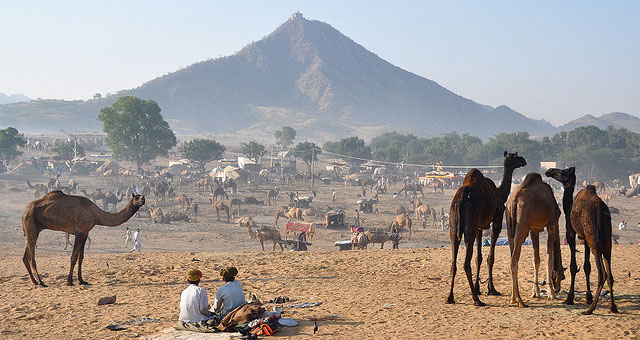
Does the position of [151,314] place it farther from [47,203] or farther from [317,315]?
[47,203]

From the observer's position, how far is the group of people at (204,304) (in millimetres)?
10289

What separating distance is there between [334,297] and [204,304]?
323 cm

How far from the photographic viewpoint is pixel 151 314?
11.9 metres

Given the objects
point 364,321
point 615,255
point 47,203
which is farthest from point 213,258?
point 615,255

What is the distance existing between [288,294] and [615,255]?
9759 mm

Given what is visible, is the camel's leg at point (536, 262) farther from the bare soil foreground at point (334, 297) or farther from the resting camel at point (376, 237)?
the resting camel at point (376, 237)

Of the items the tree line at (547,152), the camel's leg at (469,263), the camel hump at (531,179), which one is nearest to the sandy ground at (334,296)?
the camel's leg at (469,263)

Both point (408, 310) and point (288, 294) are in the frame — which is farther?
point (288, 294)

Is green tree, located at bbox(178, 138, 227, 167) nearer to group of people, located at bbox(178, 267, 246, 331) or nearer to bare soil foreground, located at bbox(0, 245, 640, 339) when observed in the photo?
bare soil foreground, located at bbox(0, 245, 640, 339)

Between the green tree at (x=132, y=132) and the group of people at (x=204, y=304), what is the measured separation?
235 ft

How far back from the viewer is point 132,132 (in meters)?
80.1

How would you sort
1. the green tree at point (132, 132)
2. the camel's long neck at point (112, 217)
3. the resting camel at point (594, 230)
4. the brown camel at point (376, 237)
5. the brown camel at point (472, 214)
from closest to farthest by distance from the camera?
the resting camel at point (594, 230) → the brown camel at point (472, 214) → the camel's long neck at point (112, 217) → the brown camel at point (376, 237) → the green tree at point (132, 132)

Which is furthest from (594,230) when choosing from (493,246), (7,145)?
(7,145)

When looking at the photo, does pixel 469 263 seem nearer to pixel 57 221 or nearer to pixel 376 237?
pixel 57 221
